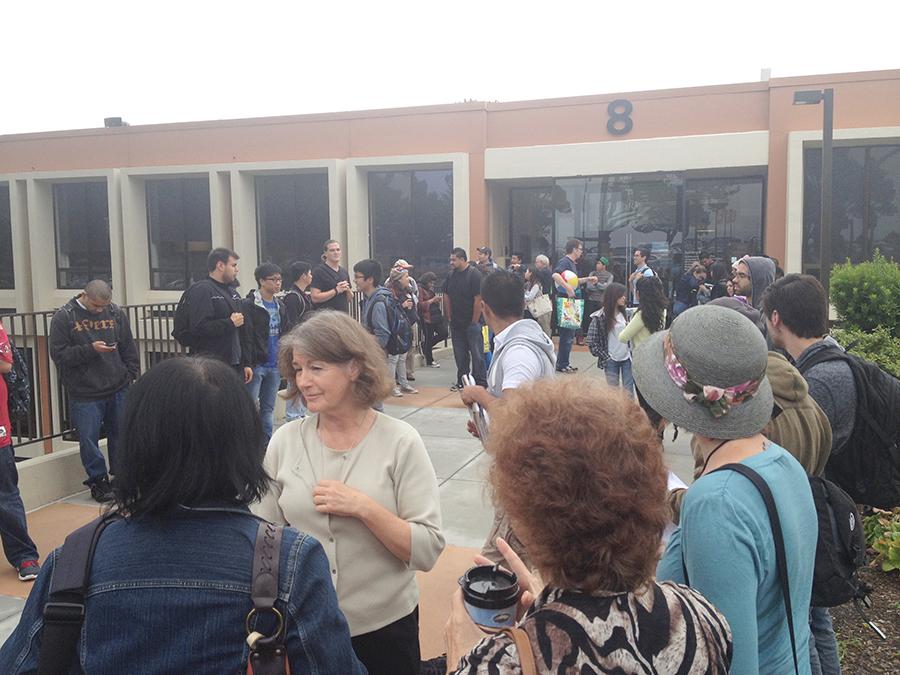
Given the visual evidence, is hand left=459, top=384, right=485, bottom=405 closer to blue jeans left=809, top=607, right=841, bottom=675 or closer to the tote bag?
blue jeans left=809, top=607, right=841, bottom=675

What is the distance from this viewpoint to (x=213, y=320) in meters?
7.06

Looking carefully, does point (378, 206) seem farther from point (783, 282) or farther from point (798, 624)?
point (798, 624)

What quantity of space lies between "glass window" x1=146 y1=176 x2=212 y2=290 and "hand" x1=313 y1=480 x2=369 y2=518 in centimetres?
2039

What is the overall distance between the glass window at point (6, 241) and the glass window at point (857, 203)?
23.5 metres

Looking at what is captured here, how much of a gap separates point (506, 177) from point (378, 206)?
4053 mm

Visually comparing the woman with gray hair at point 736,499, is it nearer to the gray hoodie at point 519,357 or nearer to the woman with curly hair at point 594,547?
the woman with curly hair at point 594,547

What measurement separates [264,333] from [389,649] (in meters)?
5.47

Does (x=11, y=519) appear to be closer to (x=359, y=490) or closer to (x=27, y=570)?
(x=27, y=570)

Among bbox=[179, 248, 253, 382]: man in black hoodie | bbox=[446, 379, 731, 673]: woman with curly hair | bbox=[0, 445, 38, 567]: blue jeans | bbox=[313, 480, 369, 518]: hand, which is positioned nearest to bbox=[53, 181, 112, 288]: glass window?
bbox=[179, 248, 253, 382]: man in black hoodie

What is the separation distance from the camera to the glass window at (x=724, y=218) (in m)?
17.5

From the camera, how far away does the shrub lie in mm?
4664

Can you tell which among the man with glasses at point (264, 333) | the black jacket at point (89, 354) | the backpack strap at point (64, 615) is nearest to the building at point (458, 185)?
the man with glasses at point (264, 333)

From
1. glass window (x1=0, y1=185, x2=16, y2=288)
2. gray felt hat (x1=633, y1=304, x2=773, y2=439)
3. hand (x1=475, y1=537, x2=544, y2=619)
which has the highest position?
glass window (x1=0, y1=185, x2=16, y2=288)

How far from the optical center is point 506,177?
1819 centimetres
